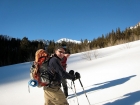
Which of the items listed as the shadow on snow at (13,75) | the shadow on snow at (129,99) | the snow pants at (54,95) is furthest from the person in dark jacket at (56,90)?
the shadow on snow at (13,75)

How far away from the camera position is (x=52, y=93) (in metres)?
2.81

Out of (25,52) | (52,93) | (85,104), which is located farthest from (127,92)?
(25,52)

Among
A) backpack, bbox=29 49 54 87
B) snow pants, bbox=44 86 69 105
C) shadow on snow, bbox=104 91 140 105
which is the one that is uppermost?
backpack, bbox=29 49 54 87

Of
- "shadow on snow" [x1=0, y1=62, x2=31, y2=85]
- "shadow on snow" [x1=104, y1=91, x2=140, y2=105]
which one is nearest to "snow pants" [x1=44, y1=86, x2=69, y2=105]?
"shadow on snow" [x1=104, y1=91, x2=140, y2=105]

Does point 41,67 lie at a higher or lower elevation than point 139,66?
higher

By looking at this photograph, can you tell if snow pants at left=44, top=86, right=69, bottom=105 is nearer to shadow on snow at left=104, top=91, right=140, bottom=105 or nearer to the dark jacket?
the dark jacket

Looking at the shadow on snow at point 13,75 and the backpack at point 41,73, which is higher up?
the backpack at point 41,73

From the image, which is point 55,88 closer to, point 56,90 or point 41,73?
point 56,90

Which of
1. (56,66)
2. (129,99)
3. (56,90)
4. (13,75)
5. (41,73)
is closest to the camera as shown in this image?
(56,66)

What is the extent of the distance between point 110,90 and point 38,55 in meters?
2.52

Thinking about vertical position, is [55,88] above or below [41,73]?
below

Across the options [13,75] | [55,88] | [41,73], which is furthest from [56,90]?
[13,75]

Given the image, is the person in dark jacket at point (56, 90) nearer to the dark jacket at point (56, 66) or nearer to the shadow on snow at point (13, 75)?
the dark jacket at point (56, 66)

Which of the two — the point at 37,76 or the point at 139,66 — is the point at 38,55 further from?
the point at 139,66
